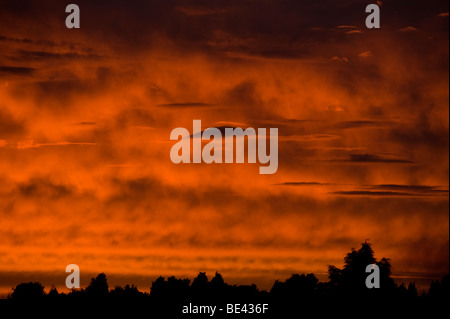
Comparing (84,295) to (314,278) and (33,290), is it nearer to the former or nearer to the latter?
(33,290)

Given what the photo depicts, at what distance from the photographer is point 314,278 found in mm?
90750

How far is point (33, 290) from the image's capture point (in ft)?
341
